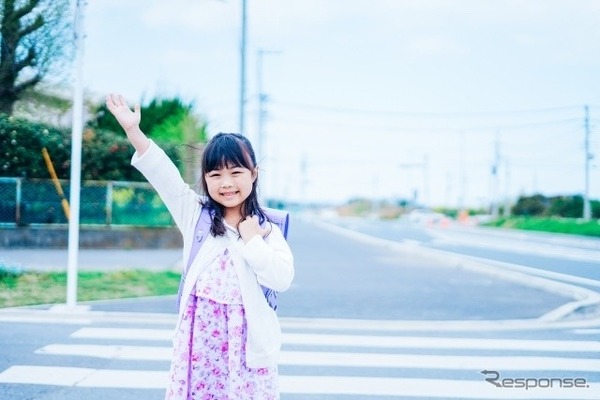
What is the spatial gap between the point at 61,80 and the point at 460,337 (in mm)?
5850

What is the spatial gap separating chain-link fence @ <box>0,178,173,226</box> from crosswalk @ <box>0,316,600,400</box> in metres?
8.05

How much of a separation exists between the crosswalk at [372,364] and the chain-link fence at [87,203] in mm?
8048

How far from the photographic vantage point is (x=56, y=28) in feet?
23.0

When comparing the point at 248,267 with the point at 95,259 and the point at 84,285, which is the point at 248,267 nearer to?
the point at 84,285

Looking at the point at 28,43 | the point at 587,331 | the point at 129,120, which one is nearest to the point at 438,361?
the point at 587,331

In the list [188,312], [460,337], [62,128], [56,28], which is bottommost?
[460,337]

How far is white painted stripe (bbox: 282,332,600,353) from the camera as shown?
657 centimetres

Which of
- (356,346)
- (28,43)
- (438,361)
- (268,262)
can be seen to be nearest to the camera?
(268,262)

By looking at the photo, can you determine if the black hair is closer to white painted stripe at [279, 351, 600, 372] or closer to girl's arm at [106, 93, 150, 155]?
girl's arm at [106, 93, 150, 155]

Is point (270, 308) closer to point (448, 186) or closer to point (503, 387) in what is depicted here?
point (503, 387)

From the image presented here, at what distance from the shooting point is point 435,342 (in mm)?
6828

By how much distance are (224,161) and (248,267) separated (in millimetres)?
434

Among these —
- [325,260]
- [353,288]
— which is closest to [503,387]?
[353,288]

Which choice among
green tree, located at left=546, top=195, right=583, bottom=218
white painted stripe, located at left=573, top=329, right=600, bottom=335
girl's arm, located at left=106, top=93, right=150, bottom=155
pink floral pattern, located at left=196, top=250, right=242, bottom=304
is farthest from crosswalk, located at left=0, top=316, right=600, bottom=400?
green tree, located at left=546, top=195, right=583, bottom=218
